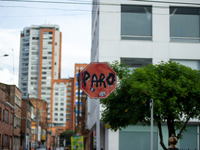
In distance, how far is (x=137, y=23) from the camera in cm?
2623

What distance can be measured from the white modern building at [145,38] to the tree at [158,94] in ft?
31.8

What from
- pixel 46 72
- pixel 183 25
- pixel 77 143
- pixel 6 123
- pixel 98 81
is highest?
pixel 46 72

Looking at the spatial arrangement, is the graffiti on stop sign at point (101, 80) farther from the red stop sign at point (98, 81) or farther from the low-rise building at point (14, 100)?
the low-rise building at point (14, 100)

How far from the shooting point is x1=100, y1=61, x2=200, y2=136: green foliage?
48.8 ft

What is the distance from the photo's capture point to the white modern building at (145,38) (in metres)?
25.9

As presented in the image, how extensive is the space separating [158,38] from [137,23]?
1945 mm

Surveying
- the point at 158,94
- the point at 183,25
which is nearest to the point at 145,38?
the point at 183,25

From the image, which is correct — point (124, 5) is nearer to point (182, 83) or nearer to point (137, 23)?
point (137, 23)

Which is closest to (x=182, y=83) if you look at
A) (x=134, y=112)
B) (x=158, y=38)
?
(x=134, y=112)

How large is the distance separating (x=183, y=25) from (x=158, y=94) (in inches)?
512

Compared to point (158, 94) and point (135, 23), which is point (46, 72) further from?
point (158, 94)

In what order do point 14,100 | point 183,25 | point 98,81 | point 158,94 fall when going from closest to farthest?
point 98,81 < point 158,94 < point 183,25 < point 14,100

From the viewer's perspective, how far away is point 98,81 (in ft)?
31.3

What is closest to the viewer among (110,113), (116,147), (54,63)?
(110,113)
